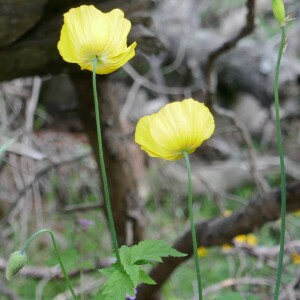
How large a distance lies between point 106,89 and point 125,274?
106 centimetres

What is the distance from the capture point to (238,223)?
1477mm

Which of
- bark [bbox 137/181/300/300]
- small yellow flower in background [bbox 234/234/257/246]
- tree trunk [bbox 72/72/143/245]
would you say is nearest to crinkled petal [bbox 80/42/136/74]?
bark [bbox 137/181/300/300]

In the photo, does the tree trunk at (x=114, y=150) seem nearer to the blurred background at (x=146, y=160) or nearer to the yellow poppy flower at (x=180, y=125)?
the blurred background at (x=146, y=160)

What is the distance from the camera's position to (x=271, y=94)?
13.1 feet

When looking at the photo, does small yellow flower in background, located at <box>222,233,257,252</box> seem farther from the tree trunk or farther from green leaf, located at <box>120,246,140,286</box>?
green leaf, located at <box>120,246,140,286</box>

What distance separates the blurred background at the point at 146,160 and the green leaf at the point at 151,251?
91mm

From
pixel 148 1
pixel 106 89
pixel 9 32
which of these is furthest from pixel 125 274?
pixel 106 89

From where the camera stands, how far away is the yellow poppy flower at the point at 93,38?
692 mm

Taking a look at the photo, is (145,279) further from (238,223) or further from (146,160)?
(146,160)

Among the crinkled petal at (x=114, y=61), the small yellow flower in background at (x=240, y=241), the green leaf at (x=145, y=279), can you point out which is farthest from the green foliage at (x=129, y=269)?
the small yellow flower in background at (x=240, y=241)

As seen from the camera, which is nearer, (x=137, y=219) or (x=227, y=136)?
(x=137, y=219)

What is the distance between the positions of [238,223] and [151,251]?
77cm

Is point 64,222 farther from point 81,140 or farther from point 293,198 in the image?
point 293,198

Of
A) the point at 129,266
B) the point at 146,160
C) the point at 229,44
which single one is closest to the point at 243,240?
the point at 229,44
